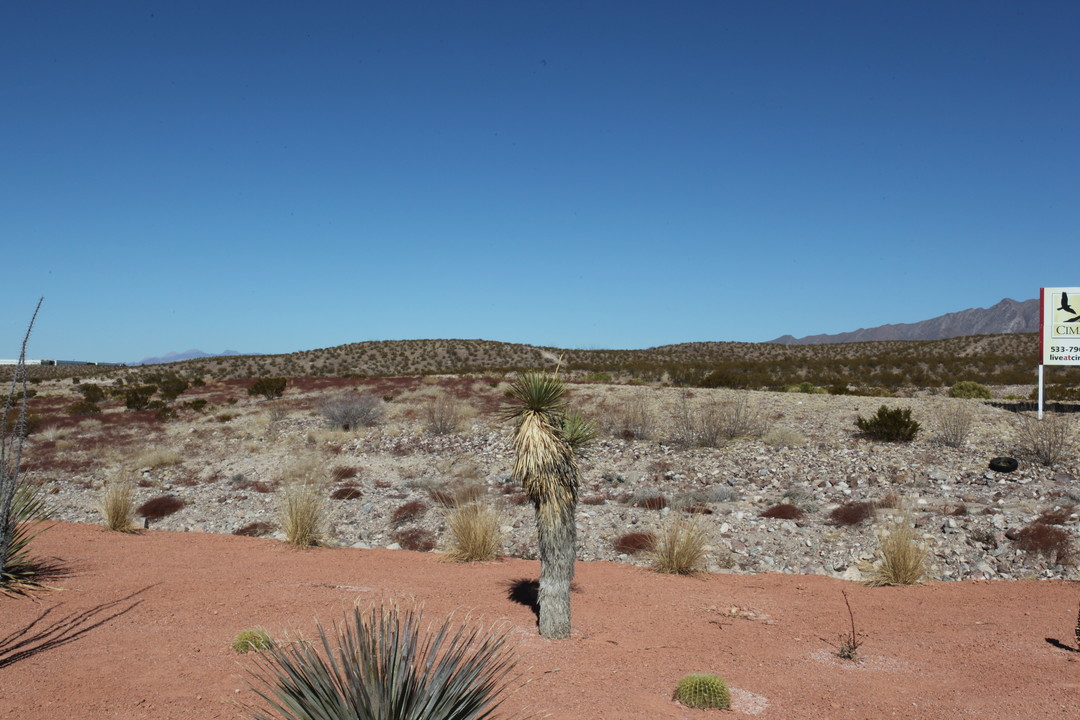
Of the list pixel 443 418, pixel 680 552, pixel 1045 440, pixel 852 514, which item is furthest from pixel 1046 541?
pixel 443 418

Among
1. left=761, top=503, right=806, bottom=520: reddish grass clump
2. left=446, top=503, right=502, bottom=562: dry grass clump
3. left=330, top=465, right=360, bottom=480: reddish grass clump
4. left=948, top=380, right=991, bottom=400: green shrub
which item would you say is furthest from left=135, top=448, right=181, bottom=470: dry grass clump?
left=948, top=380, right=991, bottom=400: green shrub

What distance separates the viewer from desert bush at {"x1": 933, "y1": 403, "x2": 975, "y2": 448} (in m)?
18.3

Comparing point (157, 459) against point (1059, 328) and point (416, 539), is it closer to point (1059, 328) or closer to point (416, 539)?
point (416, 539)

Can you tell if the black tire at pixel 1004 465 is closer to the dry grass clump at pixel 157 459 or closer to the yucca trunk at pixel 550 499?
the yucca trunk at pixel 550 499

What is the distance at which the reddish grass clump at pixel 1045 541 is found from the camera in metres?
10.1

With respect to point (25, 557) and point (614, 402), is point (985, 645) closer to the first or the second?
point (25, 557)

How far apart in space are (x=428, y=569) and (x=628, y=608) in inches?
130

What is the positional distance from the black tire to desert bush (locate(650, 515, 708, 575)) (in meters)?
8.89

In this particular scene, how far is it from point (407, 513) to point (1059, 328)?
20.2 meters

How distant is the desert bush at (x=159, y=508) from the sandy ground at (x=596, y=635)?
13.4 ft

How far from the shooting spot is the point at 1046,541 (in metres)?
10.4

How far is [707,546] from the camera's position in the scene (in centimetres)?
1147

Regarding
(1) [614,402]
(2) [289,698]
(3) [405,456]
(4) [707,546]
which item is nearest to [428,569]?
(4) [707,546]

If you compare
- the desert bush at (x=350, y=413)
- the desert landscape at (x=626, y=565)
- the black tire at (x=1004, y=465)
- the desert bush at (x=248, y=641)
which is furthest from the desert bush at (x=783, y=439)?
the desert bush at (x=248, y=641)
